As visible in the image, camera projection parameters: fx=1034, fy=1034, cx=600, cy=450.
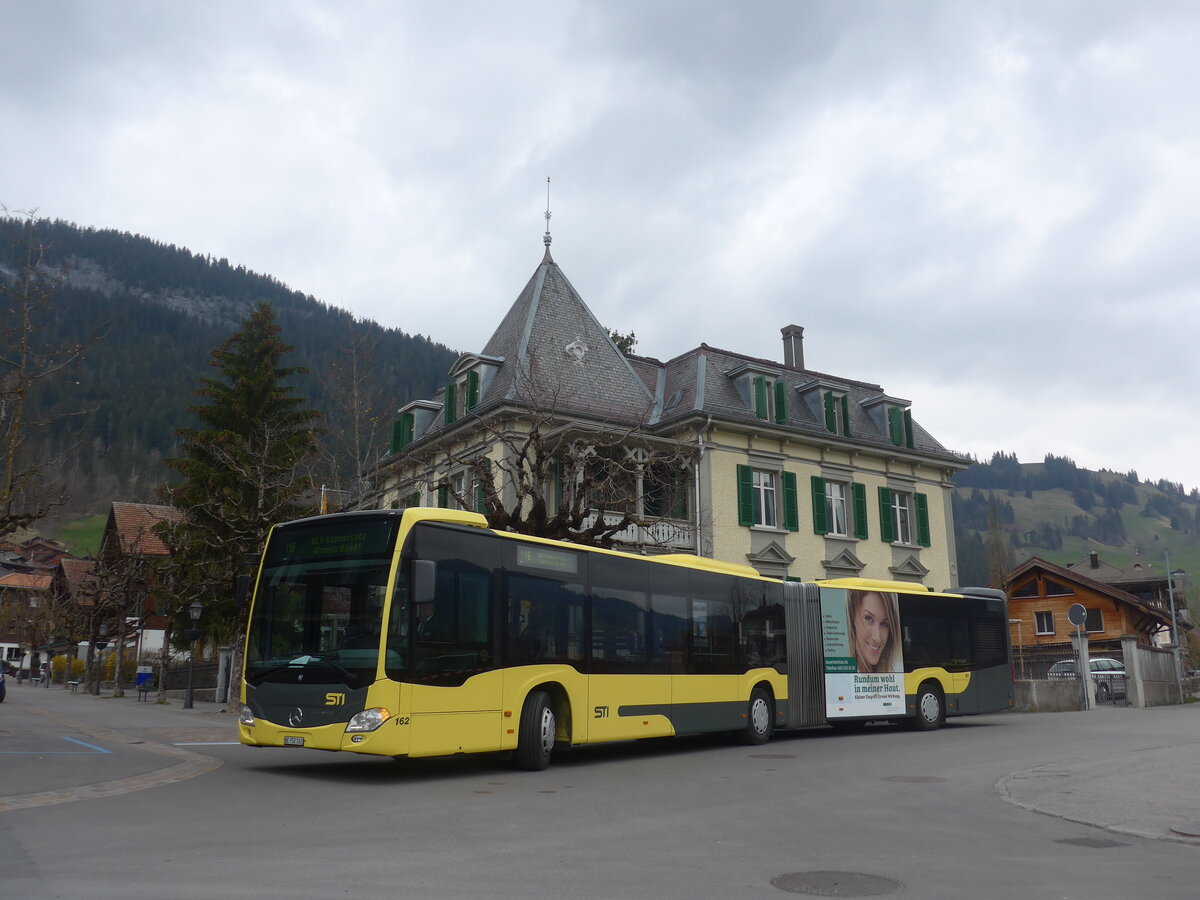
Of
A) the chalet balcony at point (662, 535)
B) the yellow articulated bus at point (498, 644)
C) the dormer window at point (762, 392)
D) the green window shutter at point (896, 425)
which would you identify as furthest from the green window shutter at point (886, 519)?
the yellow articulated bus at point (498, 644)

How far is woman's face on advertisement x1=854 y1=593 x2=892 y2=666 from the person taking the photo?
20.7 metres

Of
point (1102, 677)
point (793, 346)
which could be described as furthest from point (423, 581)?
point (793, 346)

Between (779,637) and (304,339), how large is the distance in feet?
522

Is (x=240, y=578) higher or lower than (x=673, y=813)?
higher

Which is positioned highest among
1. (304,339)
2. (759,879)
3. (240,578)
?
(304,339)

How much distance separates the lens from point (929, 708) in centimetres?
2198

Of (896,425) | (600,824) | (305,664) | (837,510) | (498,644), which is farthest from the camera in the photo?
(896,425)

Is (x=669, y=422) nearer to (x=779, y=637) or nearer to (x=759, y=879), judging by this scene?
(x=779, y=637)

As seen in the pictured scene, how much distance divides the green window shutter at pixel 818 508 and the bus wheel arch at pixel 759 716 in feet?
54.7

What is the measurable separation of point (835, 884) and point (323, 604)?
7453 mm

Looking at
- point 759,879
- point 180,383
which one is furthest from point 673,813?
point 180,383

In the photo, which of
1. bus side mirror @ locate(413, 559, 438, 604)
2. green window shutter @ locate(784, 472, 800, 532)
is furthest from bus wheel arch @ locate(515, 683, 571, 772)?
green window shutter @ locate(784, 472, 800, 532)

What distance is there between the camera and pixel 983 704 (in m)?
23.3

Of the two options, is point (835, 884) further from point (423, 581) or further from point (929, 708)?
point (929, 708)
